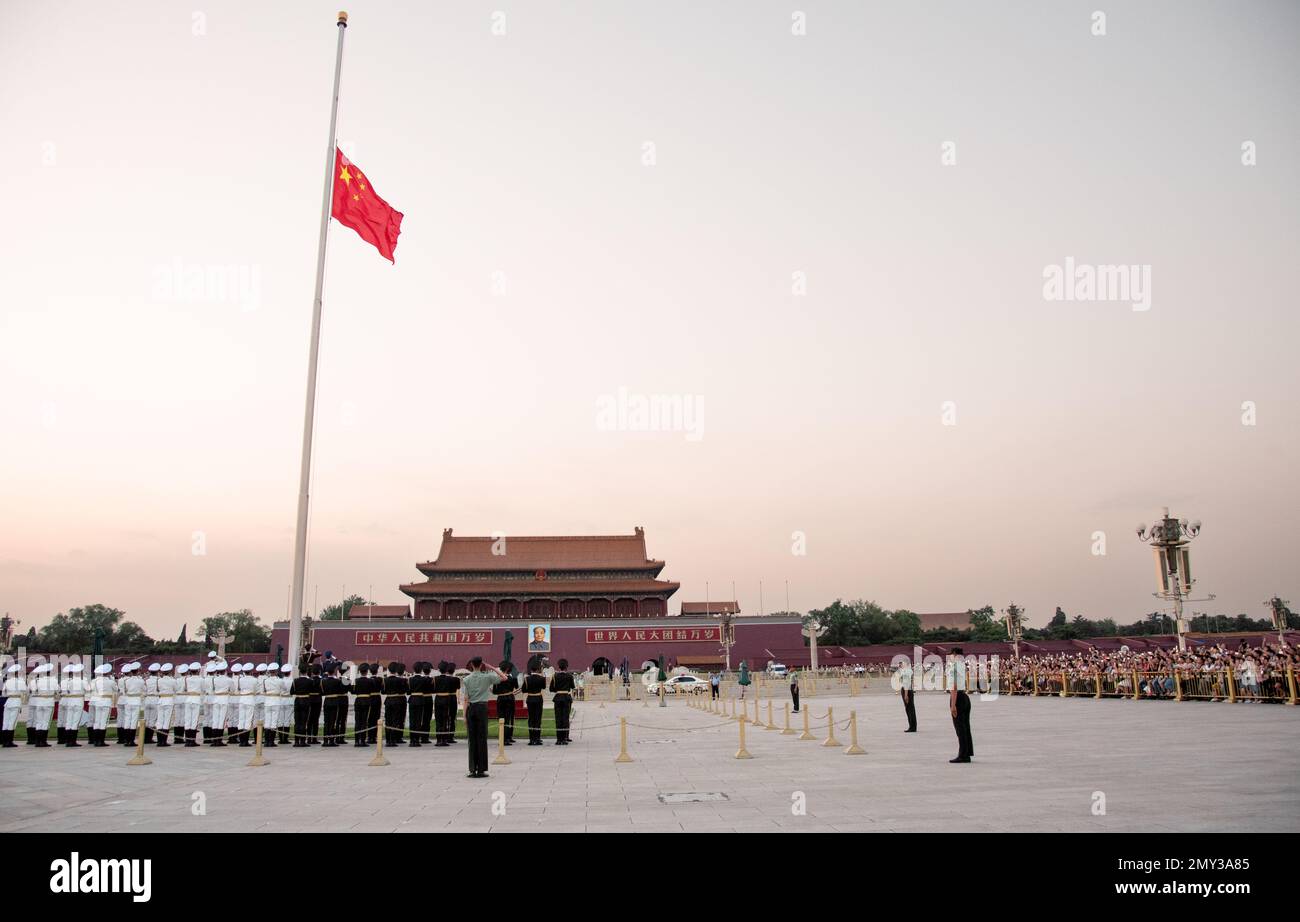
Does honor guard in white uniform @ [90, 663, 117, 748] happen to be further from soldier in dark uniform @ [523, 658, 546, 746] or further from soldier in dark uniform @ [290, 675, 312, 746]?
soldier in dark uniform @ [523, 658, 546, 746]

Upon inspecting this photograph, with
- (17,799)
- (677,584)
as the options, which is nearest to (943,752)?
(17,799)

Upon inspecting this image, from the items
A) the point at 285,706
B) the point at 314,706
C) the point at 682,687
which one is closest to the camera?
the point at 314,706

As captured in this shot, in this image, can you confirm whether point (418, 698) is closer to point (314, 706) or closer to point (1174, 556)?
point (314, 706)

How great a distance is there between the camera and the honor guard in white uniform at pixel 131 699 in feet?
52.1

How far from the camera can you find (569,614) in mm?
58219

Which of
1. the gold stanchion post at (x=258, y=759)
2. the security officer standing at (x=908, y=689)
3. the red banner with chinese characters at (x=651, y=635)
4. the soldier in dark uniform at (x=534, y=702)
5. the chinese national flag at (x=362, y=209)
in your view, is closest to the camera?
the gold stanchion post at (x=258, y=759)

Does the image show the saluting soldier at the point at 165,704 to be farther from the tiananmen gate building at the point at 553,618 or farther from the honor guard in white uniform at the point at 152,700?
the tiananmen gate building at the point at 553,618

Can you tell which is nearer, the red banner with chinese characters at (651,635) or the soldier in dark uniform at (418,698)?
the soldier in dark uniform at (418,698)

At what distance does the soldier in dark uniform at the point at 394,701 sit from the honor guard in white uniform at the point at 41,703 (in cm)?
594

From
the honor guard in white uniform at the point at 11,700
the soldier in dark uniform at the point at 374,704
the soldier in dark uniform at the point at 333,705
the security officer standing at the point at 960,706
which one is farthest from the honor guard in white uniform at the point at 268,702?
the security officer standing at the point at 960,706

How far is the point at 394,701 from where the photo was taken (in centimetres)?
1619

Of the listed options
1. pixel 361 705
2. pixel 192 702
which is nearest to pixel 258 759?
pixel 361 705

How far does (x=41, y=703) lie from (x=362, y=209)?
437 inches
